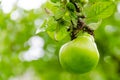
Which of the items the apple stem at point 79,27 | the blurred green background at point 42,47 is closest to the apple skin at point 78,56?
the apple stem at point 79,27

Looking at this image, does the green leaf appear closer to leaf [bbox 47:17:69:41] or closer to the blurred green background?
leaf [bbox 47:17:69:41]

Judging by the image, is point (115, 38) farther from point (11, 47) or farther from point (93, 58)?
point (93, 58)

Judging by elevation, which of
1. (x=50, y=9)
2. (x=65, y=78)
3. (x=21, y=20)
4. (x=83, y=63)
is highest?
(x=50, y=9)

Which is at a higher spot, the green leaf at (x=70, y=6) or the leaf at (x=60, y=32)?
the green leaf at (x=70, y=6)

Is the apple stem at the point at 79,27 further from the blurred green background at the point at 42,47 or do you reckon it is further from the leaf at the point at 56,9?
the blurred green background at the point at 42,47

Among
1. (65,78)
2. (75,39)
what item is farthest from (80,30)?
(65,78)
